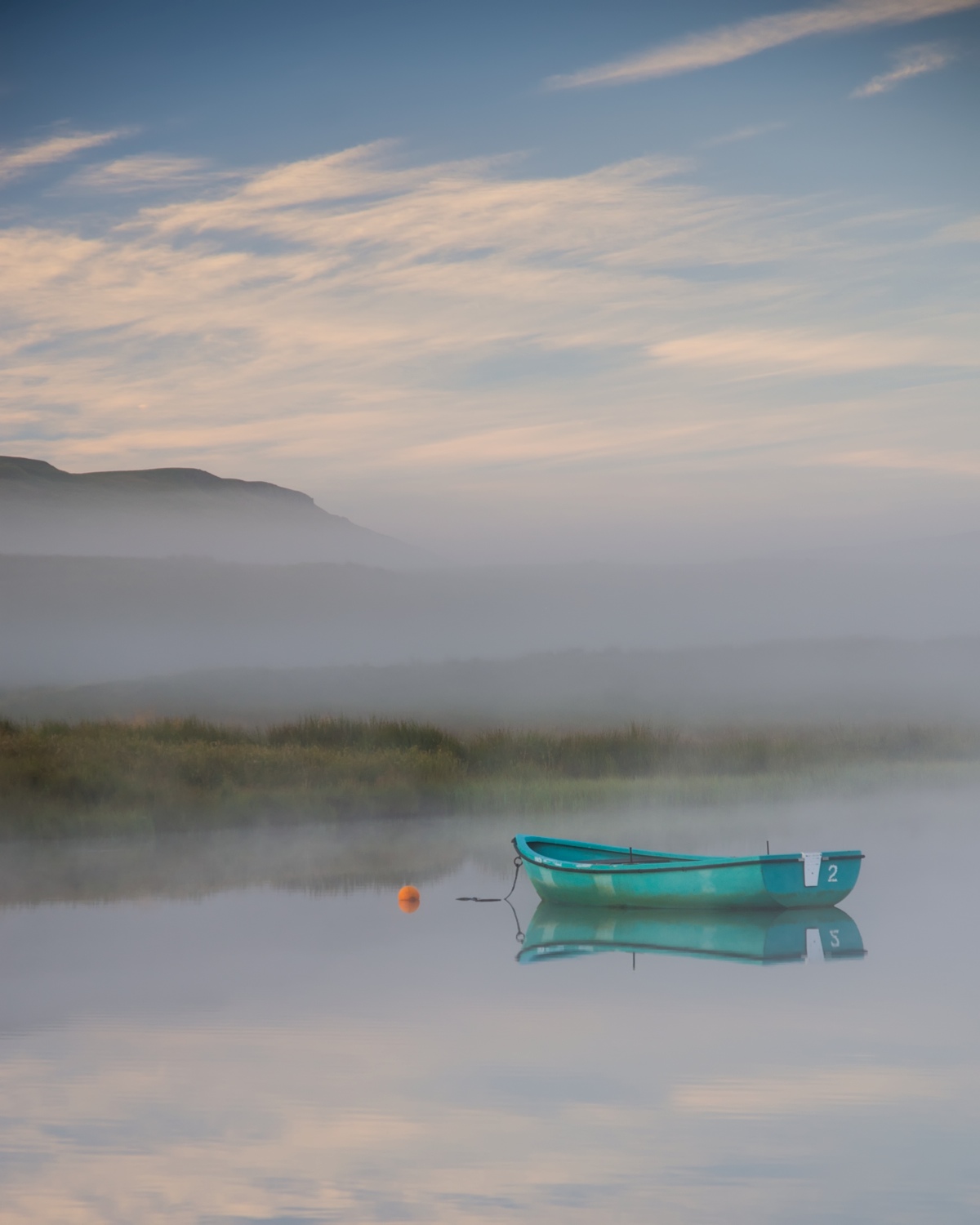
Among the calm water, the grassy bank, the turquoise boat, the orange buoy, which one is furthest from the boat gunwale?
the grassy bank

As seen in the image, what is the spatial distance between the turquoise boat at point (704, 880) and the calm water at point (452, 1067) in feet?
2.09

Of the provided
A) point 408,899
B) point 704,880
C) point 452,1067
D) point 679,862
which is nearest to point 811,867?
point 704,880

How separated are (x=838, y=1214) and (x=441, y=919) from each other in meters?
10.8

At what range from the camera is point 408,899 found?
1923 centimetres

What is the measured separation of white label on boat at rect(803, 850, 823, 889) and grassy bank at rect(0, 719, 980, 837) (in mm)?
10901

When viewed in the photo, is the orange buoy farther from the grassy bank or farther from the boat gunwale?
the grassy bank

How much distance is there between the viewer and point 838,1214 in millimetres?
7633

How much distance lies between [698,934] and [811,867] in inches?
55.3

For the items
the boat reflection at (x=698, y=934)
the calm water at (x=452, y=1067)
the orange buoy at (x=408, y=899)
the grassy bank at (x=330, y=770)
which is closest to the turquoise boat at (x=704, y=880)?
the boat reflection at (x=698, y=934)

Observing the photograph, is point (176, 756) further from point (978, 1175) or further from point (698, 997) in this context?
point (978, 1175)

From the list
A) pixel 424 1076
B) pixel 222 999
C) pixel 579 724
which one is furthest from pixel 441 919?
pixel 579 724

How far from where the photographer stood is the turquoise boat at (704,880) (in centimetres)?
1745

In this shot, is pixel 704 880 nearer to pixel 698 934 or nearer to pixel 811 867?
pixel 698 934

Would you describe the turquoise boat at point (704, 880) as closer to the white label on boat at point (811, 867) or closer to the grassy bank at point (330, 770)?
the white label on boat at point (811, 867)
